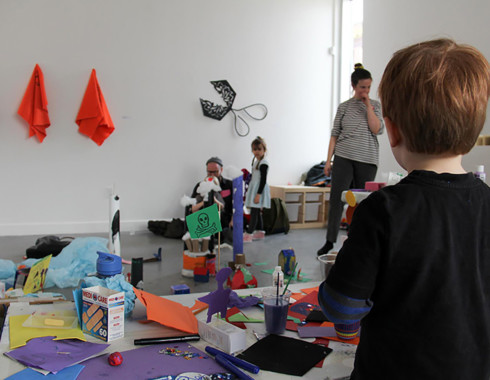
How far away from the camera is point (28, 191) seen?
3957mm

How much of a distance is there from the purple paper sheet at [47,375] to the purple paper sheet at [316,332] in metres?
0.46

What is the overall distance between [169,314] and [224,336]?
19 cm

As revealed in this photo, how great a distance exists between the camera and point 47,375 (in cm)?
73

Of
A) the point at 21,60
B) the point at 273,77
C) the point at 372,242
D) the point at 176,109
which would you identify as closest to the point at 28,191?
the point at 21,60

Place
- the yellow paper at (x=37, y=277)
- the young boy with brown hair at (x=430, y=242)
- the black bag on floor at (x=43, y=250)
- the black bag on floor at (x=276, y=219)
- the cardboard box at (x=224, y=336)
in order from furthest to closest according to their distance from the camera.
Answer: the black bag on floor at (x=276, y=219) → the black bag on floor at (x=43, y=250) → the yellow paper at (x=37, y=277) → the cardboard box at (x=224, y=336) → the young boy with brown hair at (x=430, y=242)

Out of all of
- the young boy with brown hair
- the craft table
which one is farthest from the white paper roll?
the young boy with brown hair

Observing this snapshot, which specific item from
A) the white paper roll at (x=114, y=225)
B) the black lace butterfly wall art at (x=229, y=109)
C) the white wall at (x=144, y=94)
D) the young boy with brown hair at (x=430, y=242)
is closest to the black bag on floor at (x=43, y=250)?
the white paper roll at (x=114, y=225)

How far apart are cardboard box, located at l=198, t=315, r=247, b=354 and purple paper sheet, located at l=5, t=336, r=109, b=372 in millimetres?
206

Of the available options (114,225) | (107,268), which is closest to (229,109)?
(114,225)

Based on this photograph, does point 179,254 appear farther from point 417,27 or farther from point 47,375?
point 417,27

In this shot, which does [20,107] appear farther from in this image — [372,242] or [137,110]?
[372,242]

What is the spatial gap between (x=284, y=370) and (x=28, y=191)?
12.7ft

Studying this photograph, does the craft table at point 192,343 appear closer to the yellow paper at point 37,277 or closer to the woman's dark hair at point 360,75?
the yellow paper at point 37,277

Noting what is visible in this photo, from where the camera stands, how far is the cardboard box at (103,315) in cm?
88
